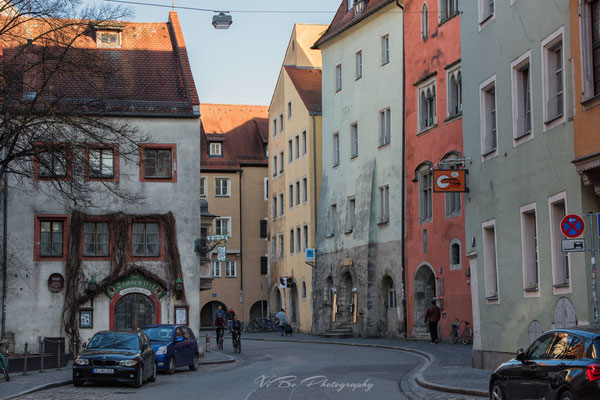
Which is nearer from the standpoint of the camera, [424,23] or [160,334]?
[160,334]

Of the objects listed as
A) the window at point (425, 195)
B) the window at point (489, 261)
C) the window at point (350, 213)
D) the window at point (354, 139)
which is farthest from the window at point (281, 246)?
the window at point (489, 261)

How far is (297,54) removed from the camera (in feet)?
243

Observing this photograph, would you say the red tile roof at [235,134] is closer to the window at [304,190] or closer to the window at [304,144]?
the window at [304,190]

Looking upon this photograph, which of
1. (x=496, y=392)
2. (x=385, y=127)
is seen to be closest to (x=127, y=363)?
(x=496, y=392)

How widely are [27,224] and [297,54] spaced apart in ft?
128

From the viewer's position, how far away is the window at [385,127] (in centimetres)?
5168

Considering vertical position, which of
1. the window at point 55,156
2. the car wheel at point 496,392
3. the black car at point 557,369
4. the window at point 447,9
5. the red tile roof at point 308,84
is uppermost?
the red tile roof at point 308,84

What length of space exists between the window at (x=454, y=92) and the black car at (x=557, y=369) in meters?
28.3

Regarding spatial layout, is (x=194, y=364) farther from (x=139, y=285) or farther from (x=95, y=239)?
(x=95, y=239)

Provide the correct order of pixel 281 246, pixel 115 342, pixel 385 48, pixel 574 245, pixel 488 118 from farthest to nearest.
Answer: pixel 281 246 < pixel 385 48 < pixel 488 118 < pixel 115 342 < pixel 574 245

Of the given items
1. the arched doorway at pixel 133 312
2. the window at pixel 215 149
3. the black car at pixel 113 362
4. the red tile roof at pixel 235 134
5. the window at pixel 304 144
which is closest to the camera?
the black car at pixel 113 362

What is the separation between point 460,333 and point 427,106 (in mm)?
11439

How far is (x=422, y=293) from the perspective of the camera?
Answer: 47.2 m

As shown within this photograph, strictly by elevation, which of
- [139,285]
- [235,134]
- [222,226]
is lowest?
[139,285]
